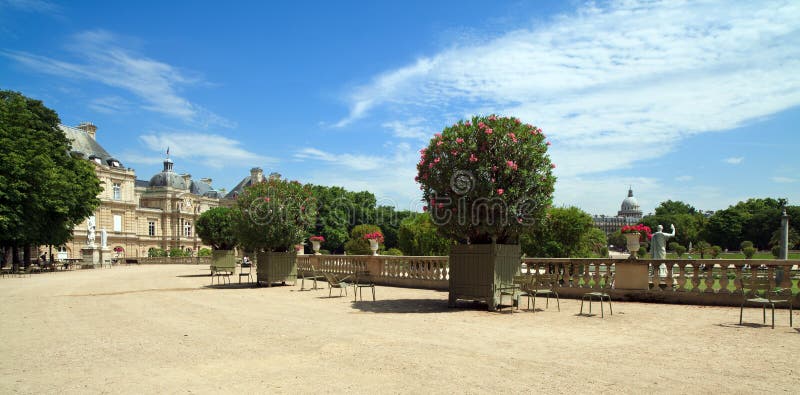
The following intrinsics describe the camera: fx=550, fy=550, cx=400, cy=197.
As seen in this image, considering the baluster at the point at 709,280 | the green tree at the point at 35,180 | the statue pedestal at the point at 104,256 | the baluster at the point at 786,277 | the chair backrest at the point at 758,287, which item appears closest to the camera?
the chair backrest at the point at 758,287

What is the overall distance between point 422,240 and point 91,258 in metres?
30.5

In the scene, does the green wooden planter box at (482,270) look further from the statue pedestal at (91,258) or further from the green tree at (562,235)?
the statue pedestal at (91,258)

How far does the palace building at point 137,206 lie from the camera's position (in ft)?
260

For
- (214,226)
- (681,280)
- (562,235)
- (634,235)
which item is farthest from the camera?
(214,226)

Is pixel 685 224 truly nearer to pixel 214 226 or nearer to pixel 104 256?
pixel 214 226

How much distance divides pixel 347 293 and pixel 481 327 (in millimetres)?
8304

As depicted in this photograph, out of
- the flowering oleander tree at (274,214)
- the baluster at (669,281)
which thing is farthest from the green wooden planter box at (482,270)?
the flowering oleander tree at (274,214)

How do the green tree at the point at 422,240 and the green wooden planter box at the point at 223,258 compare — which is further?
the green tree at the point at 422,240

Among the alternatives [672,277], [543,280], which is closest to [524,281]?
[543,280]

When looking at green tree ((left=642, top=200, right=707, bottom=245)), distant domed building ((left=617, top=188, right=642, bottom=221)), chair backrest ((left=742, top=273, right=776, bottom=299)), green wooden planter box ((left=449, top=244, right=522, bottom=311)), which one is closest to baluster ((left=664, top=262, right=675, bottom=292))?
chair backrest ((left=742, top=273, right=776, bottom=299))

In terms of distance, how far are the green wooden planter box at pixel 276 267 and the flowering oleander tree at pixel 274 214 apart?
15.5 inches

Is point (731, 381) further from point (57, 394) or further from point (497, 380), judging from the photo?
point (57, 394)

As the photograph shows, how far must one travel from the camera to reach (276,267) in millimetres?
20656

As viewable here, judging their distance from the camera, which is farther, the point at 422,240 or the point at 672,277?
the point at 422,240
